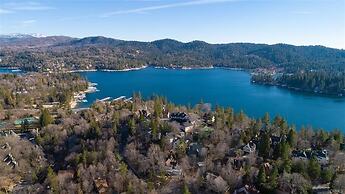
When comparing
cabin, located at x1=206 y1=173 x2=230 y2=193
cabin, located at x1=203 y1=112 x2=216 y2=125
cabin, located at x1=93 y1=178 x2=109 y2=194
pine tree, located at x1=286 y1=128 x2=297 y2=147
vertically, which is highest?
pine tree, located at x1=286 y1=128 x2=297 y2=147

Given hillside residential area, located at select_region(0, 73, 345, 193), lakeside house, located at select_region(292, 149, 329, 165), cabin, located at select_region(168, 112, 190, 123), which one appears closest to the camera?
hillside residential area, located at select_region(0, 73, 345, 193)

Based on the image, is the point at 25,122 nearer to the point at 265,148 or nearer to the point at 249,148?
the point at 249,148

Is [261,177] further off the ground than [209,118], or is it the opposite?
[209,118]

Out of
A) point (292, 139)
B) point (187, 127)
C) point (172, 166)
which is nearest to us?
point (172, 166)

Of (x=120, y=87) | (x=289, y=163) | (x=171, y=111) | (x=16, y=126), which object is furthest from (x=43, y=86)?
(x=289, y=163)

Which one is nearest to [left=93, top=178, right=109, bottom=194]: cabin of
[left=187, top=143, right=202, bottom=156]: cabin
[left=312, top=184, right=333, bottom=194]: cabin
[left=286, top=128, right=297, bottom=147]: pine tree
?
[left=187, top=143, right=202, bottom=156]: cabin

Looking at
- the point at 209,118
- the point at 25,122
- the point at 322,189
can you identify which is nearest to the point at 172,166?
the point at 322,189

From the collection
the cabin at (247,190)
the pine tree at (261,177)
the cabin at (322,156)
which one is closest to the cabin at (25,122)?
the cabin at (247,190)

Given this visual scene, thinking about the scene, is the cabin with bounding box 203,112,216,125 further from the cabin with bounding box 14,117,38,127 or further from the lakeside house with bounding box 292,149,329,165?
the cabin with bounding box 14,117,38,127
